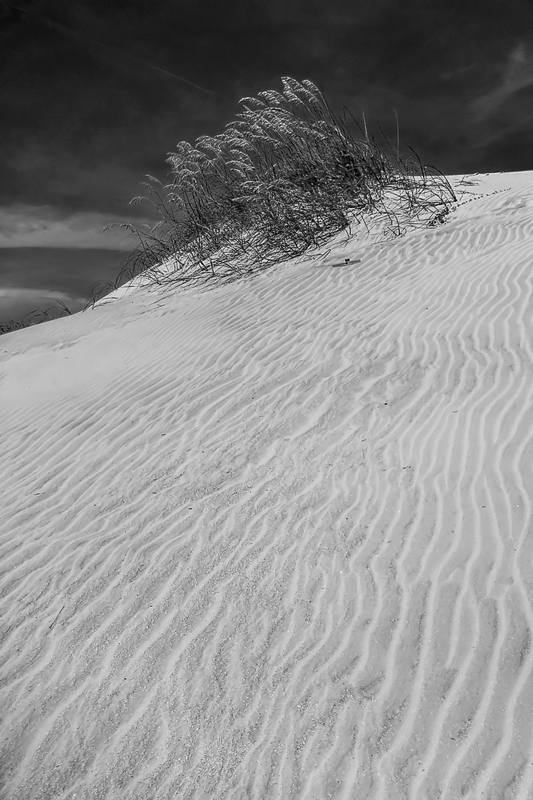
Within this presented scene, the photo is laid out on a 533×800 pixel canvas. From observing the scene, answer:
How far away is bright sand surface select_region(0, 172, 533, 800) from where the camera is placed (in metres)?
2.31

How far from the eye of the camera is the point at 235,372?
220 inches

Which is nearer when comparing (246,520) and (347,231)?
(246,520)

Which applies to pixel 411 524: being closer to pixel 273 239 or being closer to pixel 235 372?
pixel 235 372

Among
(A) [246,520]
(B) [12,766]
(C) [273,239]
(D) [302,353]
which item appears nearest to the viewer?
(B) [12,766]

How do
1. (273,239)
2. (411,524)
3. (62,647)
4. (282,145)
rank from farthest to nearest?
(282,145) → (273,239) → (411,524) → (62,647)

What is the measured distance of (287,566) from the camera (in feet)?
10.5

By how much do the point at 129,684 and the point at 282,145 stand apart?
10622 mm

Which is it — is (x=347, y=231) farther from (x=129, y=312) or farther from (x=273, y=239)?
(x=129, y=312)

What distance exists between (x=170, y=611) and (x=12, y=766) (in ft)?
3.10

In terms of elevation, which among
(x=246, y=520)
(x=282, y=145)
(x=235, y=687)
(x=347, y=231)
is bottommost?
(x=235, y=687)

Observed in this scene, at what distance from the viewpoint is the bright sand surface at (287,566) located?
231 centimetres

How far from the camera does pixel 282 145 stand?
1123cm

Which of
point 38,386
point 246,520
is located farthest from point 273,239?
point 246,520

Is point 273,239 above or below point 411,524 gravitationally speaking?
above
